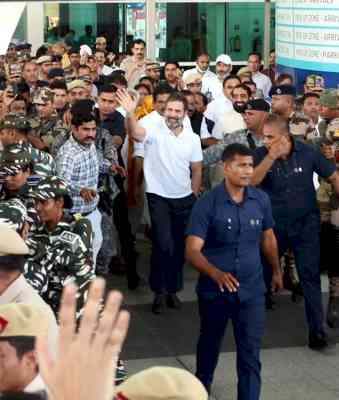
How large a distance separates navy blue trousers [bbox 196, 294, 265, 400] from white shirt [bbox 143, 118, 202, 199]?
2.38 metres

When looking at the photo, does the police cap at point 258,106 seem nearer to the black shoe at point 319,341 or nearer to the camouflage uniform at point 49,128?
the camouflage uniform at point 49,128

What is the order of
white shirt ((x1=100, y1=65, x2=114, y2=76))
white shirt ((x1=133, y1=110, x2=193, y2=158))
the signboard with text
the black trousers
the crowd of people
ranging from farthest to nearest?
white shirt ((x1=100, y1=65, x2=114, y2=76))
the signboard with text
white shirt ((x1=133, y1=110, x2=193, y2=158))
the black trousers
the crowd of people

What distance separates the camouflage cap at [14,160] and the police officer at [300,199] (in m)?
1.65

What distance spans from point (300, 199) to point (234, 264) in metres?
1.51

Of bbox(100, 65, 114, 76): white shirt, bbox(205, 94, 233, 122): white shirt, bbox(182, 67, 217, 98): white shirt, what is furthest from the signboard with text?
bbox(100, 65, 114, 76): white shirt

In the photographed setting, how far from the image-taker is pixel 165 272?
9.36m

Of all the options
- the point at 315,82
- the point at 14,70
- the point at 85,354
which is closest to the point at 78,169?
the point at 315,82

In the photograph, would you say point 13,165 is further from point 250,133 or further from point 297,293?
point 297,293

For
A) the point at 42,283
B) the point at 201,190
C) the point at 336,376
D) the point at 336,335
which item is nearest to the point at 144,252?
the point at 201,190

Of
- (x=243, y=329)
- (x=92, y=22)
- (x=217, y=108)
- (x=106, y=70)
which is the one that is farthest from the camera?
(x=92, y=22)

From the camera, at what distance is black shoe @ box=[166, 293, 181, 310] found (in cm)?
948

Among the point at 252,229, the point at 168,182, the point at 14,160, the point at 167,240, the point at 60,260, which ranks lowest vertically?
the point at 167,240

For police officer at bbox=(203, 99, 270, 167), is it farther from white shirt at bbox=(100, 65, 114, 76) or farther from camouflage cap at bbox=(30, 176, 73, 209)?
white shirt at bbox=(100, 65, 114, 76)

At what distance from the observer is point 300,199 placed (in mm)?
8203
